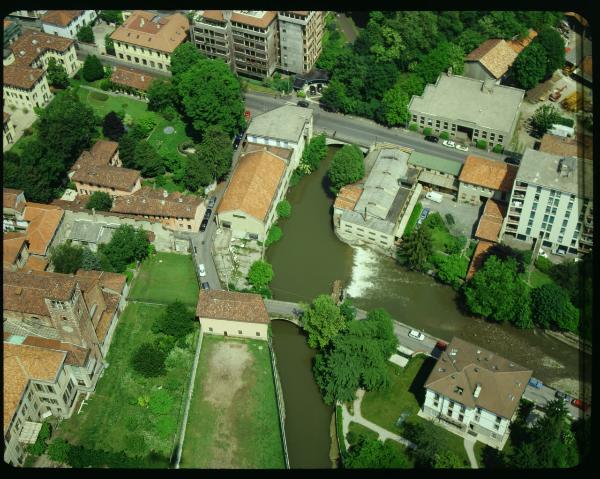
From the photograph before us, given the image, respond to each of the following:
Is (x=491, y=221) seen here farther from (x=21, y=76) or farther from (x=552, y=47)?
(x=21, y=76)

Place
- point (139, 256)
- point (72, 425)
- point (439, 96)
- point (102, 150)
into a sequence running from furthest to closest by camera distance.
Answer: point (439, 96)
point (102, 150)
point (139, 256)
point (72, 425)

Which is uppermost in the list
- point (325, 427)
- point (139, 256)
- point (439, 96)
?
point (439, 96)

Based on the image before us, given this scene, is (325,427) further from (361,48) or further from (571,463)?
(361,48)

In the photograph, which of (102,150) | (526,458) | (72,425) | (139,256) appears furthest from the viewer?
(102,150)

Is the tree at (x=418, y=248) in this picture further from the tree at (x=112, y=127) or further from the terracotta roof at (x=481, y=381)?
the tree at (x=112, y=127)

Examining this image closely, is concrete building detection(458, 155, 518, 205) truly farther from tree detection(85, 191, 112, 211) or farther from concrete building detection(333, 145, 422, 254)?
tree detection(85, 191, 112, 211)

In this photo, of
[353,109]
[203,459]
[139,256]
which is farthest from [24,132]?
[203,459]

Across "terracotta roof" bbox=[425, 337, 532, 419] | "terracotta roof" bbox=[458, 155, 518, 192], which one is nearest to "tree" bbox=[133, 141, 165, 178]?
"terracotta roof" bbox=[458, 155, 518, 192]
